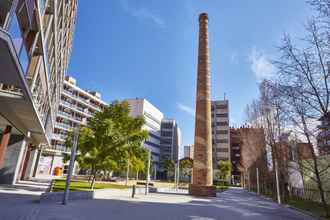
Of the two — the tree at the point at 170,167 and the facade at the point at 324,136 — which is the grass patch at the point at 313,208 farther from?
the tree at the point at 170,167

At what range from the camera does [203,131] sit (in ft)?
74.2

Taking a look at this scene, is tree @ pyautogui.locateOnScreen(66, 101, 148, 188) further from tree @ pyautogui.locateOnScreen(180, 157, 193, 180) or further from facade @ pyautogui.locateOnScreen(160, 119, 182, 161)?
facade @ pyautogui.locateOnScreen(160, 119, 182, 161)

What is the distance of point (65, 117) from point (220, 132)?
176ft

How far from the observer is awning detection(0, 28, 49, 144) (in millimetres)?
6432

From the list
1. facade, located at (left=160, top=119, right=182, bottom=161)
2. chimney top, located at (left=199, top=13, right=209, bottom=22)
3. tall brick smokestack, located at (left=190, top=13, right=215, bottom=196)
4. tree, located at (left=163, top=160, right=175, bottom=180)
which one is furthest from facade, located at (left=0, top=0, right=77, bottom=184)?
facade, located at (left=160, top=119, right=182, bottom=161)

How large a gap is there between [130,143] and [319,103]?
46.7 feet

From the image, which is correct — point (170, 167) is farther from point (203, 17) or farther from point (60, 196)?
point (60, 196)

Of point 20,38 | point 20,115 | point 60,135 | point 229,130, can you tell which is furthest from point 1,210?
point 229,130

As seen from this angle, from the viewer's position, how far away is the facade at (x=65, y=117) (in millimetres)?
46850

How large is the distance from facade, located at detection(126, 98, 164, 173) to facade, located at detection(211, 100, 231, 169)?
22.8 metres

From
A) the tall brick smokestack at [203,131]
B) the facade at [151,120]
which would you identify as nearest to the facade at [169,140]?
the facade at [151,120]

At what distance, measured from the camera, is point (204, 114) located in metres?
23.0

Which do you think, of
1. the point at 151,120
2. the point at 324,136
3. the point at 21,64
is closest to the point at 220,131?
the point at 151,120

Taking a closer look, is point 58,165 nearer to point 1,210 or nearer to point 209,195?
point 209,195
